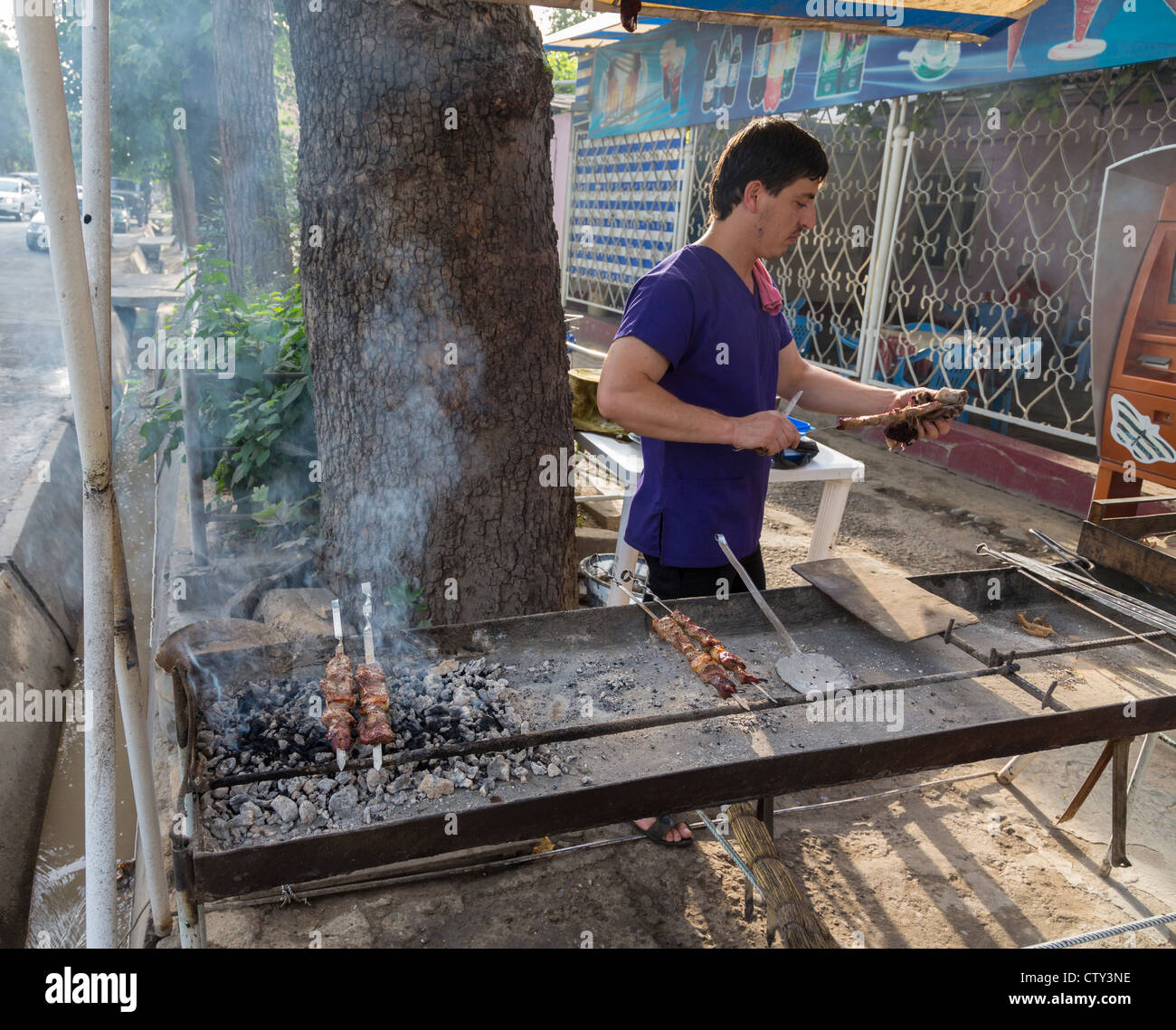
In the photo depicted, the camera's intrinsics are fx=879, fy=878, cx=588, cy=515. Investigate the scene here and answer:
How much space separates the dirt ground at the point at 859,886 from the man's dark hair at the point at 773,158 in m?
2.41

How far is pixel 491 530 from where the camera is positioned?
3801 millimetres

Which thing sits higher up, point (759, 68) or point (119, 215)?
point (759, 68)

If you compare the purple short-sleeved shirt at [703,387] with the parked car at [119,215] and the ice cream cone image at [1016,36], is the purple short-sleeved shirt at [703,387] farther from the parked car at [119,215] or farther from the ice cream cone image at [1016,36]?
the parked car at [119,215]

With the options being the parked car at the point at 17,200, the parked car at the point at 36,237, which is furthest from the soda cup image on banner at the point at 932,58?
the parked car at the point at 17,200

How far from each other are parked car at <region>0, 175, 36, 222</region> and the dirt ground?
1411 inches

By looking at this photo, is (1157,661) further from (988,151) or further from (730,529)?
(988,151)

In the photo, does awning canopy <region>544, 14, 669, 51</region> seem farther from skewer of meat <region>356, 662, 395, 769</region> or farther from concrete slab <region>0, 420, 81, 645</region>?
skewer of meat <region>356, 662, 395, 769</region>

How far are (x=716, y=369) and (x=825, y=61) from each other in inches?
280

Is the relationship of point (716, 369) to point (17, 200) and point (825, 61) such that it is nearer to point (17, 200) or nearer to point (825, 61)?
point (825, 61)

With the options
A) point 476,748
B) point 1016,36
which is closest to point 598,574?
point 476,748

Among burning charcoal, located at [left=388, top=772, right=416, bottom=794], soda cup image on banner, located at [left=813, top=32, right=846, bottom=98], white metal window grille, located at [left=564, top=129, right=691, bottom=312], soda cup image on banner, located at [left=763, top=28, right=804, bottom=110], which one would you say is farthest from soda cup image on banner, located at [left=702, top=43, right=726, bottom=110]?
burning charcoal, located at [left=388, top=772, right=416, bottom=794]

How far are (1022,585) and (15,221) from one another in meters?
38.3

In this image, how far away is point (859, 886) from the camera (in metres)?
3.26
